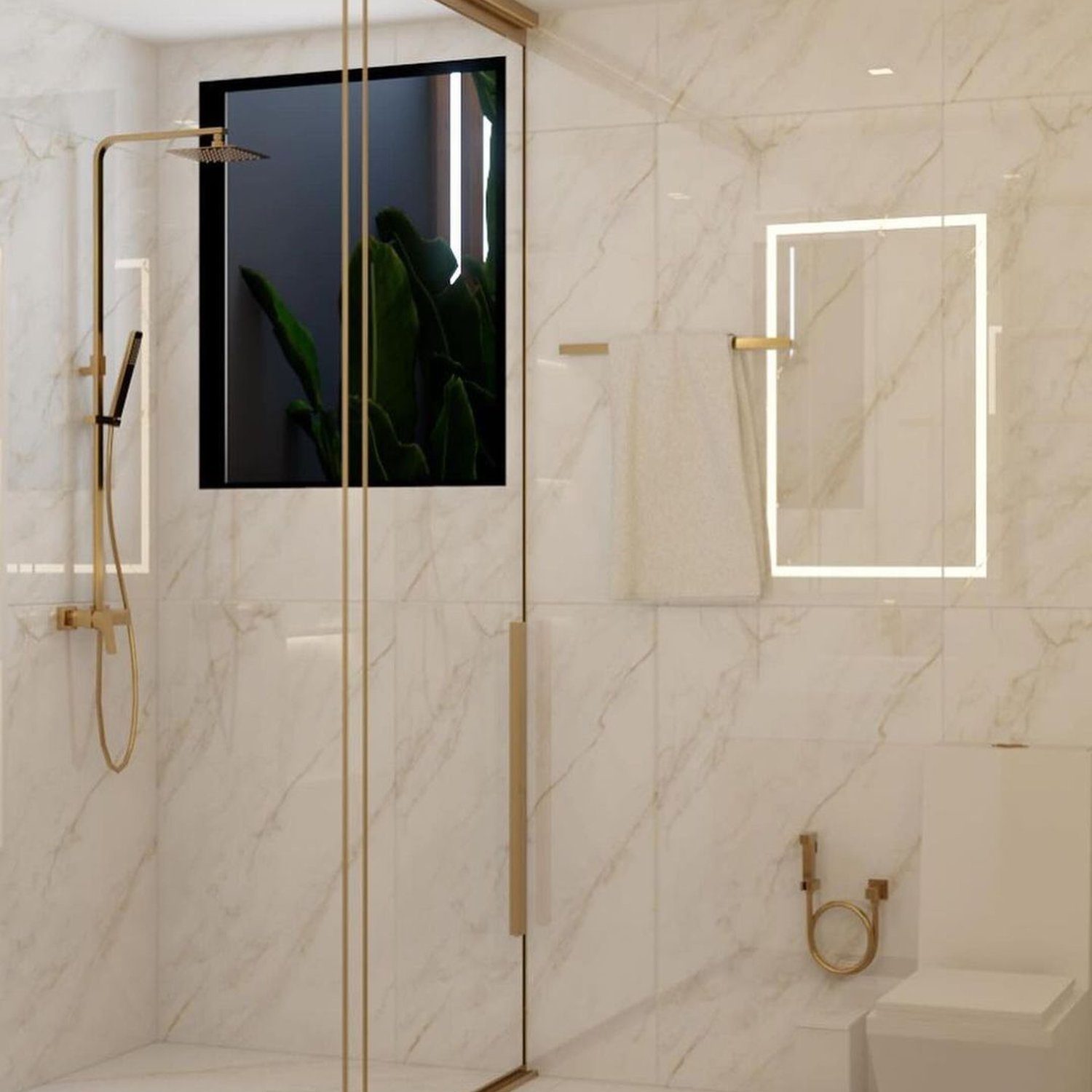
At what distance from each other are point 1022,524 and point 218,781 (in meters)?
1.93

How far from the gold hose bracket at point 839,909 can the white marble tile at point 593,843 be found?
40cm

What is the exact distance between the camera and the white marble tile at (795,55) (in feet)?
13.1

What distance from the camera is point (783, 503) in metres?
4.13

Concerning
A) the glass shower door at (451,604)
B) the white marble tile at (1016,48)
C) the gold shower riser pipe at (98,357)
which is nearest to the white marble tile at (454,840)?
the glass shower door at (451,604)

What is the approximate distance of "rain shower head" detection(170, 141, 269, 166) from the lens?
9.70 ft

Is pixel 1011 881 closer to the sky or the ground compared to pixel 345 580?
closer to the ground

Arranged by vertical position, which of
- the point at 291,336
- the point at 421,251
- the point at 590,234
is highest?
the point at 590,234

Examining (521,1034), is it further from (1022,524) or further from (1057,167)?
(1057,167)

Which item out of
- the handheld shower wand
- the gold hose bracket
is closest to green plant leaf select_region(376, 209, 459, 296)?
the handheld shower wand

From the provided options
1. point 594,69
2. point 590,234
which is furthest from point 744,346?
point 594,69

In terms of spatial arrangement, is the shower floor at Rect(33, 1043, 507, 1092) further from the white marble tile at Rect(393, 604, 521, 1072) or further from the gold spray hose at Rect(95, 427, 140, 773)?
the gold spray hose at Rect(95, 427, 140, 773)

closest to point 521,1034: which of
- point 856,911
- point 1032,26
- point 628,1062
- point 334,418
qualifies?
point 628,1062

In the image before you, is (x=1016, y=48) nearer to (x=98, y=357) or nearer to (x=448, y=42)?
(x=448, y=42)

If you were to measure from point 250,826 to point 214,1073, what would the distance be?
44 cm
